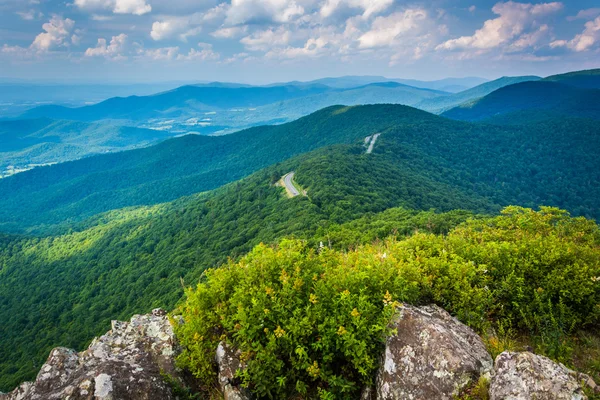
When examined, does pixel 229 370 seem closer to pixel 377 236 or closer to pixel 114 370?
pixel 114 370

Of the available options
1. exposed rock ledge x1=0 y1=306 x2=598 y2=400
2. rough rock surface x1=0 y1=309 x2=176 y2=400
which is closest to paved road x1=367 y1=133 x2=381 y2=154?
rough rock surface x1=0 y1=309 x2=176 y2=400

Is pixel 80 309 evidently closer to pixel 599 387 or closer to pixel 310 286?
pixel 310 286

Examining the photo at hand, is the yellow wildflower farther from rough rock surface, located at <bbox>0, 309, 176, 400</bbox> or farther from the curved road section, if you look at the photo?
the curved road section

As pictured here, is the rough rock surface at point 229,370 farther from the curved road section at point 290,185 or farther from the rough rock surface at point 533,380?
the curved road section at point 290,185

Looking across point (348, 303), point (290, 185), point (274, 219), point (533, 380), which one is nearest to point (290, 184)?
point (290, 185)

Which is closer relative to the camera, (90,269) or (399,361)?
(399,361)

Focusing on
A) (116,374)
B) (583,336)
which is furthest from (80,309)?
(583,336)
